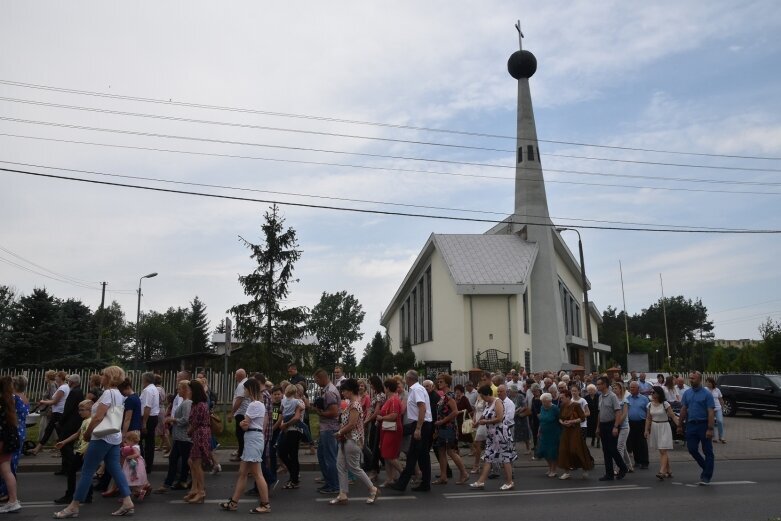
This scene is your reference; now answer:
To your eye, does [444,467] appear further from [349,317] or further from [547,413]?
[349,317]

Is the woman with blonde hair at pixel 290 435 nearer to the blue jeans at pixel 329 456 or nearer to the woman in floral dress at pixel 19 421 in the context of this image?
the blue jeans at pixel 329 456

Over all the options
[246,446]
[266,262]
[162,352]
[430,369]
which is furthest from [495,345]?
[162,352]

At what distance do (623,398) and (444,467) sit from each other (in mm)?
3757

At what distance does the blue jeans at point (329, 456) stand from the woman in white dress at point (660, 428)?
18.8 feet

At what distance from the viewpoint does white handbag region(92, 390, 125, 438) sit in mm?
8031

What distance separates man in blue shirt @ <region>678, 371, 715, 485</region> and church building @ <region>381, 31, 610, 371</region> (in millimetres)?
22866

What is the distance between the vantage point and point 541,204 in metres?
42.8

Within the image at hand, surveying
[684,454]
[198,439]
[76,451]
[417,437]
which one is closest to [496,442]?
[417,437]

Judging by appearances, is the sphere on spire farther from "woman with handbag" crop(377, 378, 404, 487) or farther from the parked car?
"woman with handbag" crop(377, 378, 404, 487)

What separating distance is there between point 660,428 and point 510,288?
24.6 metres

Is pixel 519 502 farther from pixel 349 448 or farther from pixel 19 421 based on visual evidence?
pixel 19 421

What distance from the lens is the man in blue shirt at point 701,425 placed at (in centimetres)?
1078

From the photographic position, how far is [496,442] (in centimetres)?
1106

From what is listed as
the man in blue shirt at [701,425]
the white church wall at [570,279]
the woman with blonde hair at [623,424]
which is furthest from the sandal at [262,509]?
the white church wall at [570,279]
